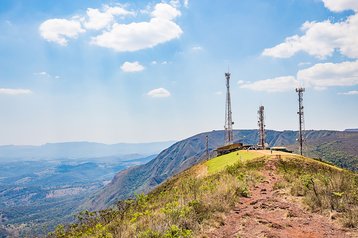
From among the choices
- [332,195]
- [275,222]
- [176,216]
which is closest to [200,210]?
[176,216]

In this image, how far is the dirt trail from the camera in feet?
36.2

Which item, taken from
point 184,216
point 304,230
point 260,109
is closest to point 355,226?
point 304,230

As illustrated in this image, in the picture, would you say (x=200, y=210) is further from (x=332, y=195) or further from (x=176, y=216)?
(x=332, y=195)

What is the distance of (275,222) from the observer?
12102 mm

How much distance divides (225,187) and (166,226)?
6259mm

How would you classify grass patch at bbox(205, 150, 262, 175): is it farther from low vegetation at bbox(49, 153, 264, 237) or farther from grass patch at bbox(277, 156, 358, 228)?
low vegetation at bbox(49, 153, 264, 237)

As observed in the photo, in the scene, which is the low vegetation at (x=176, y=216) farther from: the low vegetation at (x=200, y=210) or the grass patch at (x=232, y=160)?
the grass patch at (x=232, y=160)

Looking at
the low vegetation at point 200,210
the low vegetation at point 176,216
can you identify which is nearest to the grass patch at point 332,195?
the low vegetation at point 200,210

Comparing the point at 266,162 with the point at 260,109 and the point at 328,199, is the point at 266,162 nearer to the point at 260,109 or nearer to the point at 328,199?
the point at 328,199

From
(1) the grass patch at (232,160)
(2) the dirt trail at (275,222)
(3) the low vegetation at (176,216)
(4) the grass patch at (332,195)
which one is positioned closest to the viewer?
(3) the low vegetation at (176,216)

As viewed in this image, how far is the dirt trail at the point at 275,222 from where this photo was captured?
11.0 metres

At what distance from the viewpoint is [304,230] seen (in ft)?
37.4

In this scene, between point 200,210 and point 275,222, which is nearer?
point 275,222

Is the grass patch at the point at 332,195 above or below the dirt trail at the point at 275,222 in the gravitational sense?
above
